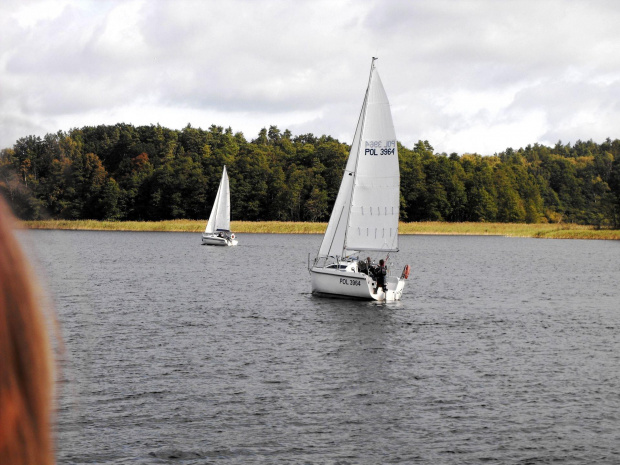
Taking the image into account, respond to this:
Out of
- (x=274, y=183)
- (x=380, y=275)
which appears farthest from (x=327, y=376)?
(x=274, y=183)

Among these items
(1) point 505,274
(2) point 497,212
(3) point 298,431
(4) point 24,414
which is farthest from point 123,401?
(2) point 497,212

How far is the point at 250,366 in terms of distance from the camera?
25281 millimetres

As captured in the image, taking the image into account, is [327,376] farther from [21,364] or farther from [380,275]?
[21,364]

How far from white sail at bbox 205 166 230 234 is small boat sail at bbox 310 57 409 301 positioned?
2168 inches

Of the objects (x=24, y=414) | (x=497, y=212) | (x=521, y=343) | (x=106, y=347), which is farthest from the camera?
(x=497, y=212)

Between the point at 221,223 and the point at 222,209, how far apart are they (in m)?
2.80

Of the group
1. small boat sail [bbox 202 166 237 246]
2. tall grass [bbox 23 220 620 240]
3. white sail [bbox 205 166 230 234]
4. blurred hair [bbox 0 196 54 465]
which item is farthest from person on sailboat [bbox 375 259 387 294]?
tall grass [bbox 23 220 620 240]

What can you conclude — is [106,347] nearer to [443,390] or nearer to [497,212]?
[443,390]

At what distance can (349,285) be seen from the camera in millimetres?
40281

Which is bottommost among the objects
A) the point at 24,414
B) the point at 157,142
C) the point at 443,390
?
the point at 443,390

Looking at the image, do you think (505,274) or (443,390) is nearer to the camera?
(443,390)

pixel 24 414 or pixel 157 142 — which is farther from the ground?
pixel 157 142

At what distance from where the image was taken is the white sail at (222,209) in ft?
318

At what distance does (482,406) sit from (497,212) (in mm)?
157548
